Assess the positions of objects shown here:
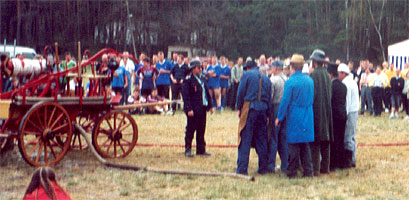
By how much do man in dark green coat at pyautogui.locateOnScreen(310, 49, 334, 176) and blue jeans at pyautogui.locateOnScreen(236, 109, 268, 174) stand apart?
81 cm

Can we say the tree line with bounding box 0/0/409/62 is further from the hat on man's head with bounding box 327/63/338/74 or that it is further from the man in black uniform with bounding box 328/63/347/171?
the man in black uniform with bounding box 328/63/347/171

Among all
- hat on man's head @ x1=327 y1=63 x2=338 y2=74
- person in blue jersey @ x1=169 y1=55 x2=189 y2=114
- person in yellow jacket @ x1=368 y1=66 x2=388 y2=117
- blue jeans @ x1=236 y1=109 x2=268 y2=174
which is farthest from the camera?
person in yellow jacket @ x1=368 y1=66 x2=388 y2=117

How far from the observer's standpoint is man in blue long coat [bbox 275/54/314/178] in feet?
29.5

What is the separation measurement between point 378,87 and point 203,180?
13101 mm

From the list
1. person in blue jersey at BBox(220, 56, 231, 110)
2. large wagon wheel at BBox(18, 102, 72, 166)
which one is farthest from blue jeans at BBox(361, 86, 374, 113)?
large wagon wheel at BBox(18, 102, 72, 166)

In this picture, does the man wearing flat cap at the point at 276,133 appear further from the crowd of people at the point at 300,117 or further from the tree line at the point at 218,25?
the tree line at the point at 218,25

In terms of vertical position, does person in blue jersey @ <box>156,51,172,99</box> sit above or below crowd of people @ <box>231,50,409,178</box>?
above

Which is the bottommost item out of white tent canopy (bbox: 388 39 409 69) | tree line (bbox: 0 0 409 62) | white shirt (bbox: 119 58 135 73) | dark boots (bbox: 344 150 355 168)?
dark boots (bbox: 344 150 355 168)

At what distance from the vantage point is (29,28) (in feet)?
146

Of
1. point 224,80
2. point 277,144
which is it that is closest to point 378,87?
point 224,80

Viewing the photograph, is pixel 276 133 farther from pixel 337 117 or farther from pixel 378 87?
pixel 378 87

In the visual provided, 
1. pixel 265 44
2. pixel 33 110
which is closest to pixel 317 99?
pixel 33 110

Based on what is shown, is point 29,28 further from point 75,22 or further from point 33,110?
point 33,110

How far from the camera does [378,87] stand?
20.4 metres
